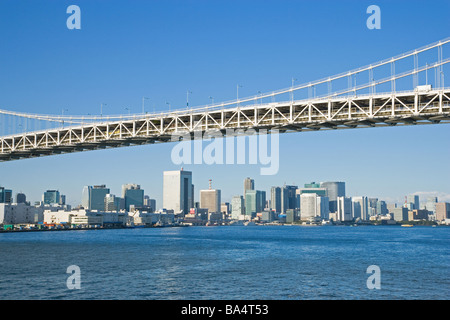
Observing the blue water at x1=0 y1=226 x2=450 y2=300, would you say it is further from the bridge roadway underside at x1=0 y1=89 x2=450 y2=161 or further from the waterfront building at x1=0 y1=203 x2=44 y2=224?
the waterfront building at x1=0 y1=203 x2=44 y2=224

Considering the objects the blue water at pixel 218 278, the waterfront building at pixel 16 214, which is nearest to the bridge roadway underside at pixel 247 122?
the blue water at pixel 218 278

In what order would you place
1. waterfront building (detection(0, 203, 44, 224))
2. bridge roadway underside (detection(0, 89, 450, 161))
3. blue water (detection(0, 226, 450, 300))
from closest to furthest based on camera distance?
blue water (detection(0, 226, 450, 300)), bridge roadway underside (detection(0, 89, 450, 161)), waterfront building (detection(0, 203, 44, 224))

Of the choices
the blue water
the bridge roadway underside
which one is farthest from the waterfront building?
the blue water

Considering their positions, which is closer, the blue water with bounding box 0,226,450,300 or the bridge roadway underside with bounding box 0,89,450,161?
the blue water with bounding box 0,226,450,300

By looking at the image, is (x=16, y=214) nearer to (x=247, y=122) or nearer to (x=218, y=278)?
(x=247, y=122)

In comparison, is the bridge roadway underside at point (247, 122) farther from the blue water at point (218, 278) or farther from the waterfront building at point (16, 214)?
the waterfront building at point (16, 214)

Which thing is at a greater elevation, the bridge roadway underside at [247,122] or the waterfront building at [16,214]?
the bridge roadway underside at [247,122]

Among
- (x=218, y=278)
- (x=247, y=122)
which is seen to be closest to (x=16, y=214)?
(x=247, y=122)
